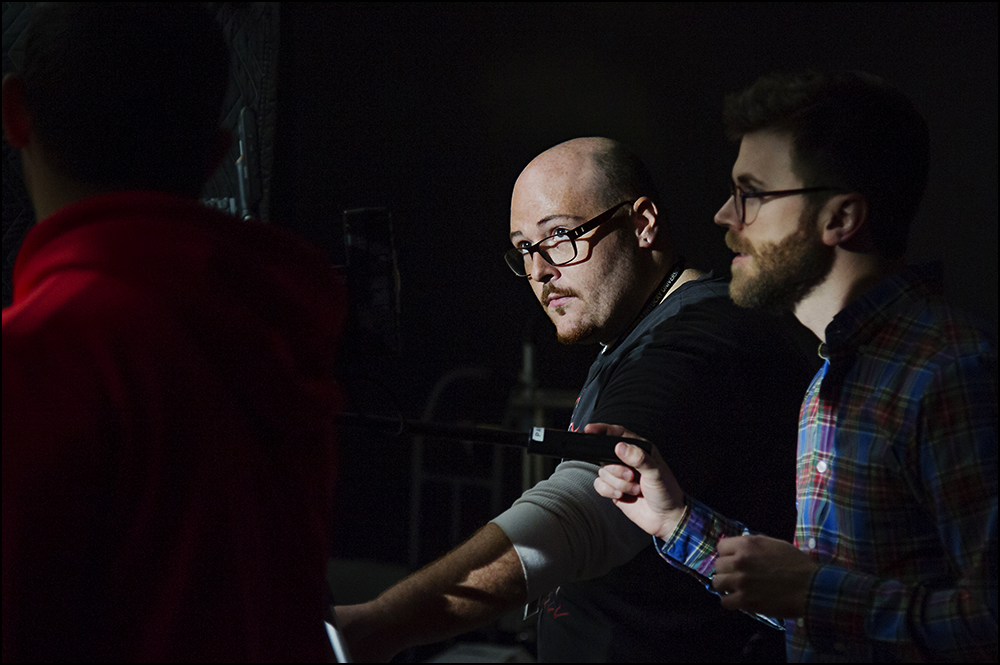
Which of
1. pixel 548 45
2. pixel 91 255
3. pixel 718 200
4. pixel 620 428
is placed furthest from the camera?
pixel 548 45

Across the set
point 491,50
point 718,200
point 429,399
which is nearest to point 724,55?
point 718,200

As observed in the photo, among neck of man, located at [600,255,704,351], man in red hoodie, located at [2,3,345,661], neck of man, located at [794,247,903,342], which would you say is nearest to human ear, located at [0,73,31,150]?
man in red hoodie, located at [2,3,345,661]

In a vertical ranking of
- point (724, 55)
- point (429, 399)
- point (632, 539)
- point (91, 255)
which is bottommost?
point (429, 399)

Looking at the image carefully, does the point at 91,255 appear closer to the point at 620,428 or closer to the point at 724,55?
the point at 620,428

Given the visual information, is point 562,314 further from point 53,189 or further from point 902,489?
point 53,189

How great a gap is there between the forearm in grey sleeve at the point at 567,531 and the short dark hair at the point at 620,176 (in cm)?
46

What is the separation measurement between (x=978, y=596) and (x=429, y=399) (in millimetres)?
2063

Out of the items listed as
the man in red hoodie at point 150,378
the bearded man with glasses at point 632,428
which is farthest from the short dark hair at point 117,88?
the bearded man with glasses at point 632,428

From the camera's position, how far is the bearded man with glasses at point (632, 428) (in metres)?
0.99

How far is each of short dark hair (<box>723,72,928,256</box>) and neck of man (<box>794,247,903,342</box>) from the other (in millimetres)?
18

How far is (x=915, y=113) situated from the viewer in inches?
38.6

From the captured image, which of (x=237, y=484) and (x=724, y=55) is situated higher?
(x=724, y=55)

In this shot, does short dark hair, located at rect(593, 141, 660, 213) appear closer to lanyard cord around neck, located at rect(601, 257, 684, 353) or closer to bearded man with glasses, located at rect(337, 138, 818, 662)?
bearded man with glasses, located at rect(337, 138, 818, 662)

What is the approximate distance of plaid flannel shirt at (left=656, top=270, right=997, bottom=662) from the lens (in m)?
0.78
